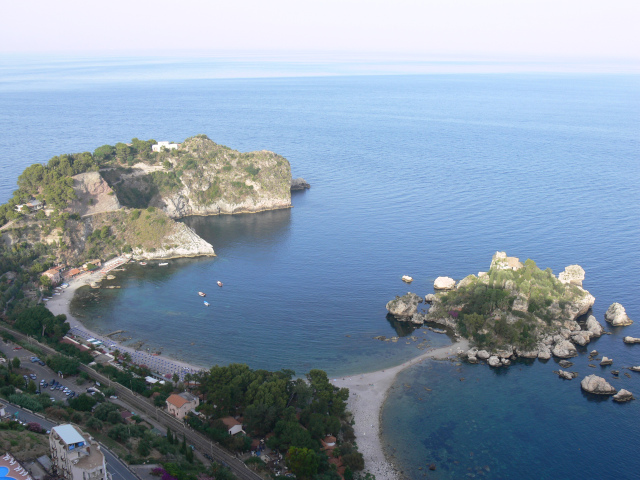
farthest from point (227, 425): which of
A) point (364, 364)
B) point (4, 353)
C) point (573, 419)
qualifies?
point (573, 419)

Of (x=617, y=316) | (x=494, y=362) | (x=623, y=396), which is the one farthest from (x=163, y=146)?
(x=623, y=396)

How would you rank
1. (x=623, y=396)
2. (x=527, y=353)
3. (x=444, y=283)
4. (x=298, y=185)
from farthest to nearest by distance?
1. (x=298, y=185)
2. (x=444, y=283)
3. (x=527, y=353)
4. (x=623, y=396)

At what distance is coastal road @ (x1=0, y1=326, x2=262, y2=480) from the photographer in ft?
154

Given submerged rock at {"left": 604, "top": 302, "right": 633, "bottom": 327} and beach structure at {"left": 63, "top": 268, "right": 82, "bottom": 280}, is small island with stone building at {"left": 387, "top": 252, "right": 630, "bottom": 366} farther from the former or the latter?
beach structure at {"left": 63, "top": 268, "right": 82, "bottom": 280}

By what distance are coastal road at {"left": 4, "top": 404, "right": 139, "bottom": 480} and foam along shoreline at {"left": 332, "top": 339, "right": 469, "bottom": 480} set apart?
69.9 ft

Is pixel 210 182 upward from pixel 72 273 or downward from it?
upward

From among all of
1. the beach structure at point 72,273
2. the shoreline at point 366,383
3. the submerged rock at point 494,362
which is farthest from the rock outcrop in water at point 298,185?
the submerged rock at point 494,362

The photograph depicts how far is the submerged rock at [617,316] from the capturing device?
7338 centimetres

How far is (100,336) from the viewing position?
71500 millimetres

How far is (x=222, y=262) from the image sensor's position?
96.5 m

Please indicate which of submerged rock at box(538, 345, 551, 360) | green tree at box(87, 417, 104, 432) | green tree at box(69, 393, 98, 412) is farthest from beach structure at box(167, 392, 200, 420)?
submerged rock at box(538, 345, 551, 360)

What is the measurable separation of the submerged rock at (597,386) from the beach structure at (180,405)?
4316cm

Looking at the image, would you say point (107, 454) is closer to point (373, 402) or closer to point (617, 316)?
point (373, 402)

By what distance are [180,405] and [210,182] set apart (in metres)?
78.1
